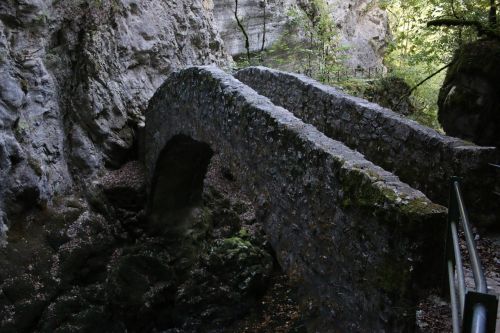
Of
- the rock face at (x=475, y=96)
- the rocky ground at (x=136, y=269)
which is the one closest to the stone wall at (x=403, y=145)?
the rock face at (x=475, y=96)

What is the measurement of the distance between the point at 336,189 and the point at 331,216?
0.86 ft

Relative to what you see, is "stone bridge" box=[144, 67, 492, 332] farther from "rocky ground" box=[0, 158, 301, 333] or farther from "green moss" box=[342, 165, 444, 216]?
"rocky ground" box=[0, 158, 301, 333]

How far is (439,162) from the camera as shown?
16.0 ft

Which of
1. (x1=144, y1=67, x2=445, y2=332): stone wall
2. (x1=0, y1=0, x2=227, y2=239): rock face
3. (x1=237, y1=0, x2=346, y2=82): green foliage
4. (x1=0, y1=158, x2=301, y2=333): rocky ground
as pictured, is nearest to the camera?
(x1=144, y1=67, x2=445, y2=332): stone wall

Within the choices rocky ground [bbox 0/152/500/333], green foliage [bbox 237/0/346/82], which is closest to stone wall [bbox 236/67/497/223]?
rocky ground [bbox 0/152/500/333]

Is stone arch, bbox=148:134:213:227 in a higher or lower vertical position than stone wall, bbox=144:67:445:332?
lower

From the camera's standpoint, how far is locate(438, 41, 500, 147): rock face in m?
7.27

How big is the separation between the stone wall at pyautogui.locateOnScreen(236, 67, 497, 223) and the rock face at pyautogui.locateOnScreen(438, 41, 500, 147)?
2350 millimetres

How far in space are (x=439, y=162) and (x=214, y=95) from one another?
10.8 feet

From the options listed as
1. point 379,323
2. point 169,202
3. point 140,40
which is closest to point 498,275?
point 379,323

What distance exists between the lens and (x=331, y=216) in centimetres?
380

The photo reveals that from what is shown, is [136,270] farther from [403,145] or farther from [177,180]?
[403,145]

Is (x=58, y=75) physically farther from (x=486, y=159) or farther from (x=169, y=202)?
(x=486, y=159)

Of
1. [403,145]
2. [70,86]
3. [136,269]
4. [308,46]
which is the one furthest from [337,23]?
[403,145]
